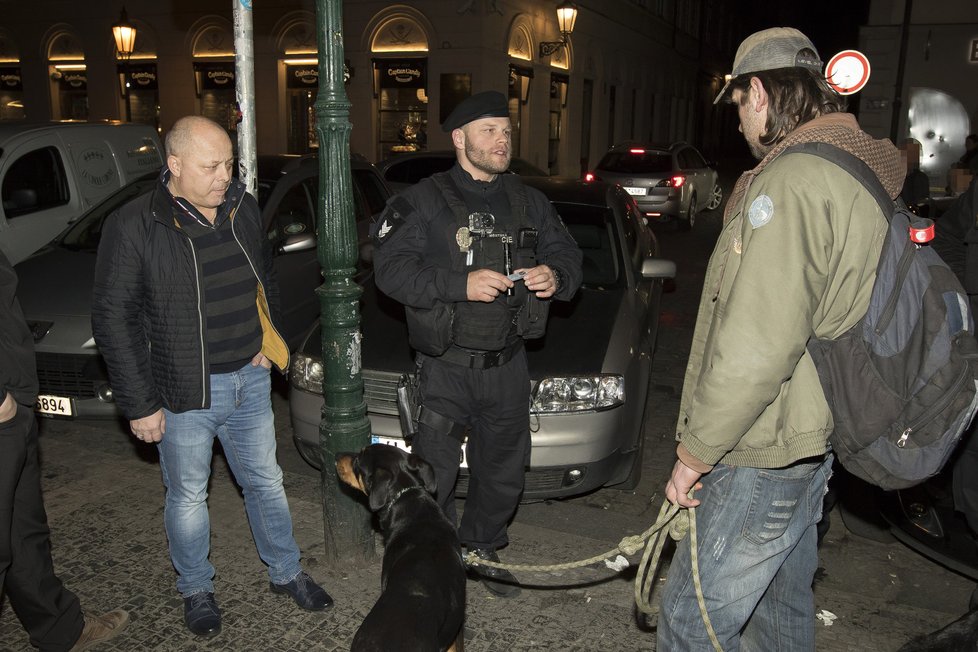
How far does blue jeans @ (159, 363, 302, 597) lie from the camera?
330cm

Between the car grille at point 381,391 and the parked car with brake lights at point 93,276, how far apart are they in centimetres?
129

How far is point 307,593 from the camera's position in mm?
3664

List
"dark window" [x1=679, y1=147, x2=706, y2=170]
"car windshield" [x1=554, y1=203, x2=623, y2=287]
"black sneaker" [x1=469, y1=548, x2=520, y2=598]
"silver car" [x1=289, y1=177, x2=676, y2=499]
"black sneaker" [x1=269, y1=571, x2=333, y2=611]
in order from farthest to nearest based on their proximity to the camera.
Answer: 1. "dark window" [x1=679, y1=147, x2=706, y2=170]
2. "car windshield" [x1=554, y1=203, x2=623, y2=287]
3. "silver car" [x1=289, y1=177, x2=676, y2=499]
4. "black sneaker" [x1=469, y1=548, x2=520, y2=598]
5. "black sneaker" [x1=269, y1=571, x2=333, y2=611]

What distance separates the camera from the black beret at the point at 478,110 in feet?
11.4

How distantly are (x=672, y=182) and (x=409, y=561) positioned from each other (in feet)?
48.4

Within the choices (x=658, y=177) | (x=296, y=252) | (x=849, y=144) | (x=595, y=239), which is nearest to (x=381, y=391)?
(x=595, y=239)

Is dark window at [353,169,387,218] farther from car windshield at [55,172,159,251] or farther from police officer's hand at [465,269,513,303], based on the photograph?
police officer's hand at [465,269,513,303]

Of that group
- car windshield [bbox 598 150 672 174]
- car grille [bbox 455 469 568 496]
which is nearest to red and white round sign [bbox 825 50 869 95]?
car windshield [bbox 598 150 672 174]

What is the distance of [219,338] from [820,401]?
2266 mm

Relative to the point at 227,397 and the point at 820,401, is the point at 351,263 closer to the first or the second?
the point at 227,397

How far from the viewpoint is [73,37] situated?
22.3 m

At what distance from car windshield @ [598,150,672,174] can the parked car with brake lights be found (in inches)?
388

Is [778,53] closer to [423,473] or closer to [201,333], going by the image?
[423,473]

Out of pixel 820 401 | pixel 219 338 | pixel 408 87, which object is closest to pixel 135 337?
pixel 219 338
